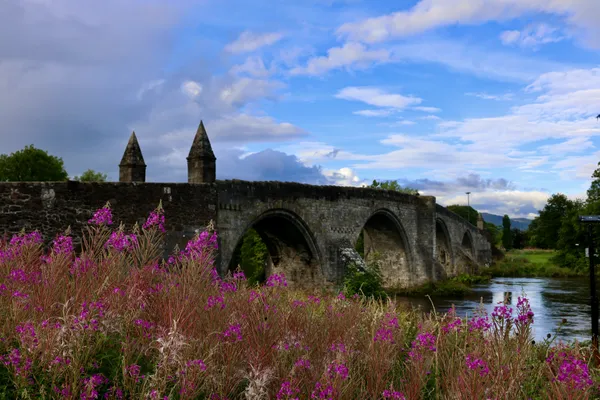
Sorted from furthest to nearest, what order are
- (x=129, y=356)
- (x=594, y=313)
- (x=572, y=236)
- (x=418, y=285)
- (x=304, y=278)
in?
(x=572, y=236) → (x=418, y=285) → (x=304, y=278) → (x=594, y=313) → (x=129, y=356)

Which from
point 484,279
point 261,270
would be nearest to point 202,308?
point 261,270

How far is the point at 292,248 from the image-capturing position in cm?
2153

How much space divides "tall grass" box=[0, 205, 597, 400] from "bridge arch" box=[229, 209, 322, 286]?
14.8 m

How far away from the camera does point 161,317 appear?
4.26m

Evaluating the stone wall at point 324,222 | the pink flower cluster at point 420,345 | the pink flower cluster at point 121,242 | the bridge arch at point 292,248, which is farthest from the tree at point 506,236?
the pink flower cluster at point 121,242

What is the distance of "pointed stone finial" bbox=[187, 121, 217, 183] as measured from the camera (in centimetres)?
1561

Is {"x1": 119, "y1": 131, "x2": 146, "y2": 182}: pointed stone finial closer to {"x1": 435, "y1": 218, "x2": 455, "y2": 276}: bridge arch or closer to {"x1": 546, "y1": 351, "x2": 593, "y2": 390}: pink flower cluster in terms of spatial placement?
{"x1": 546, "y1": 351, "x2": 593, "y2": 390}: pink flower cluster

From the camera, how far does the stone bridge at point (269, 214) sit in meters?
13.7

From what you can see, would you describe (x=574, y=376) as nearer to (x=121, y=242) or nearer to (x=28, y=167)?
(x=121, y=242)

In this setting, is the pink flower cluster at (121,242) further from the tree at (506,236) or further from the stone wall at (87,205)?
the tree at (506,236)

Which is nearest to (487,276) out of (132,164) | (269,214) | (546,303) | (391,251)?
(391,251)

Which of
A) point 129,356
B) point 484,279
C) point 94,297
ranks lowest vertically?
point 484,279

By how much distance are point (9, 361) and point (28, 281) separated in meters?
1.38

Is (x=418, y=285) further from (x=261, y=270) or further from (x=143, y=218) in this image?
(x=143, y=218)
